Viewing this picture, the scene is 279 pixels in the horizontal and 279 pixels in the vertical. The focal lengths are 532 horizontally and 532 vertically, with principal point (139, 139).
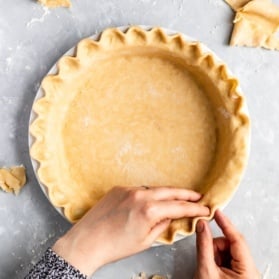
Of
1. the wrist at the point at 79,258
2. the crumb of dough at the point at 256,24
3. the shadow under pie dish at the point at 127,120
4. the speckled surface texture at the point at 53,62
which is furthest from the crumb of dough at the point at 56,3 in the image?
the wrist at the point at 79,258

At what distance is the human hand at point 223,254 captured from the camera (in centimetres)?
108

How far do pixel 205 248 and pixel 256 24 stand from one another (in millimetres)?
526

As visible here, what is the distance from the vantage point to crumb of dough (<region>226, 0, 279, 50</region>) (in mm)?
1220

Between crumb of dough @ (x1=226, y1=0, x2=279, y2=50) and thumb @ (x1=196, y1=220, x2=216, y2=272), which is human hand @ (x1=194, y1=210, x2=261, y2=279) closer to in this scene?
thumb @ (x1=196, y1=220, x2=216, y2=272)

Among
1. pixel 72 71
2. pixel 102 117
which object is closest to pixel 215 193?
pixel 102 117

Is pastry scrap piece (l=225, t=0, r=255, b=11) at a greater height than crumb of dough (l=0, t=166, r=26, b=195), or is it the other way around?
pastry scrap piece (l=225, t=0, r=255, b=11)

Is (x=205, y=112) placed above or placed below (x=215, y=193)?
above

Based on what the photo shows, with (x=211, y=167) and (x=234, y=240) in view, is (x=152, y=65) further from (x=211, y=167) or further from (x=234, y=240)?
(x=234, y=240)

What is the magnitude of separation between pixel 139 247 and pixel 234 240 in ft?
0.69

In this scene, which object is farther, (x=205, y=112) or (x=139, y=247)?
(x=205, y=112)

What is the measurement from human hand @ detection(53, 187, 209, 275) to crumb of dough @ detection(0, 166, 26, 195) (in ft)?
0.67

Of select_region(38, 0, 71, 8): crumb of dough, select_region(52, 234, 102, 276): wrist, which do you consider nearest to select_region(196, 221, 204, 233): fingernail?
select_region(52, 234, 102, 276): wrist

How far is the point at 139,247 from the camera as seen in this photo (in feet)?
3.49

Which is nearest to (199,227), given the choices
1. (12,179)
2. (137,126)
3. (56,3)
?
(137,126)
